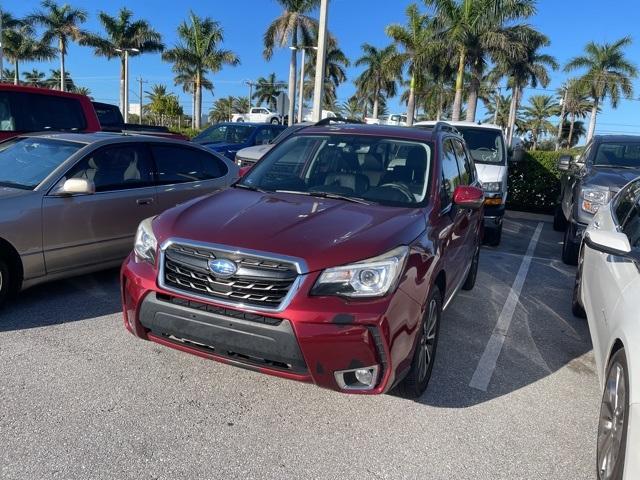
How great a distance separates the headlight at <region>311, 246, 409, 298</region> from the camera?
283cm

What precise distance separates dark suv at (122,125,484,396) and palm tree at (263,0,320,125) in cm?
3148

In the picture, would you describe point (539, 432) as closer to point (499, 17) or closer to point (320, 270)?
point (320, 270)

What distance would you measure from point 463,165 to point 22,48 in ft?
168

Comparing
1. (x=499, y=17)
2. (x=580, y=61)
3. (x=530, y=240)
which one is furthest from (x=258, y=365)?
(x=580, y=61)

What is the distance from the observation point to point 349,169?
4.19 meters

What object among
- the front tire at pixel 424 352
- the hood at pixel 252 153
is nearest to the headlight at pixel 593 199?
the front tire at pixel 424 352

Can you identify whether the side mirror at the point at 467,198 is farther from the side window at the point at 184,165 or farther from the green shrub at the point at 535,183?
the green shrub at the point at 535,183

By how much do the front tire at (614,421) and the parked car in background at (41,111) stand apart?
7049mm

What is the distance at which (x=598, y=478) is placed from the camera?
8.78 ft

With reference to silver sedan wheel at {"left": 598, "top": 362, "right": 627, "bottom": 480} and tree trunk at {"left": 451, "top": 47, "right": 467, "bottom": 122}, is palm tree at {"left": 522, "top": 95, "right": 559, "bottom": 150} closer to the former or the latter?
tree trunk at {"left": 451, "top": 47, "right": 467, "bottom": 122}

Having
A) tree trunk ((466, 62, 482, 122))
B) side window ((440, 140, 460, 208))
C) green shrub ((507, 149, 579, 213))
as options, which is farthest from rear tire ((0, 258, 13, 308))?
tree trunk ((466, 62, 482, 122))

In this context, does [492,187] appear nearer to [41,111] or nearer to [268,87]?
[41,111]

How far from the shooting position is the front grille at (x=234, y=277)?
2846mm

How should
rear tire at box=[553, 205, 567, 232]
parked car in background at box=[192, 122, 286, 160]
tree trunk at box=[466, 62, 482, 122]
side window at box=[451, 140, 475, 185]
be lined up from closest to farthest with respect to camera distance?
side window at box=[451, 140, 475, 185] → rear tire at box=[553, 205, 567, 232] → parked car in background at box=[192, 122, 286, 160] → tree trunk at box=[466, 62, 482, 122]
